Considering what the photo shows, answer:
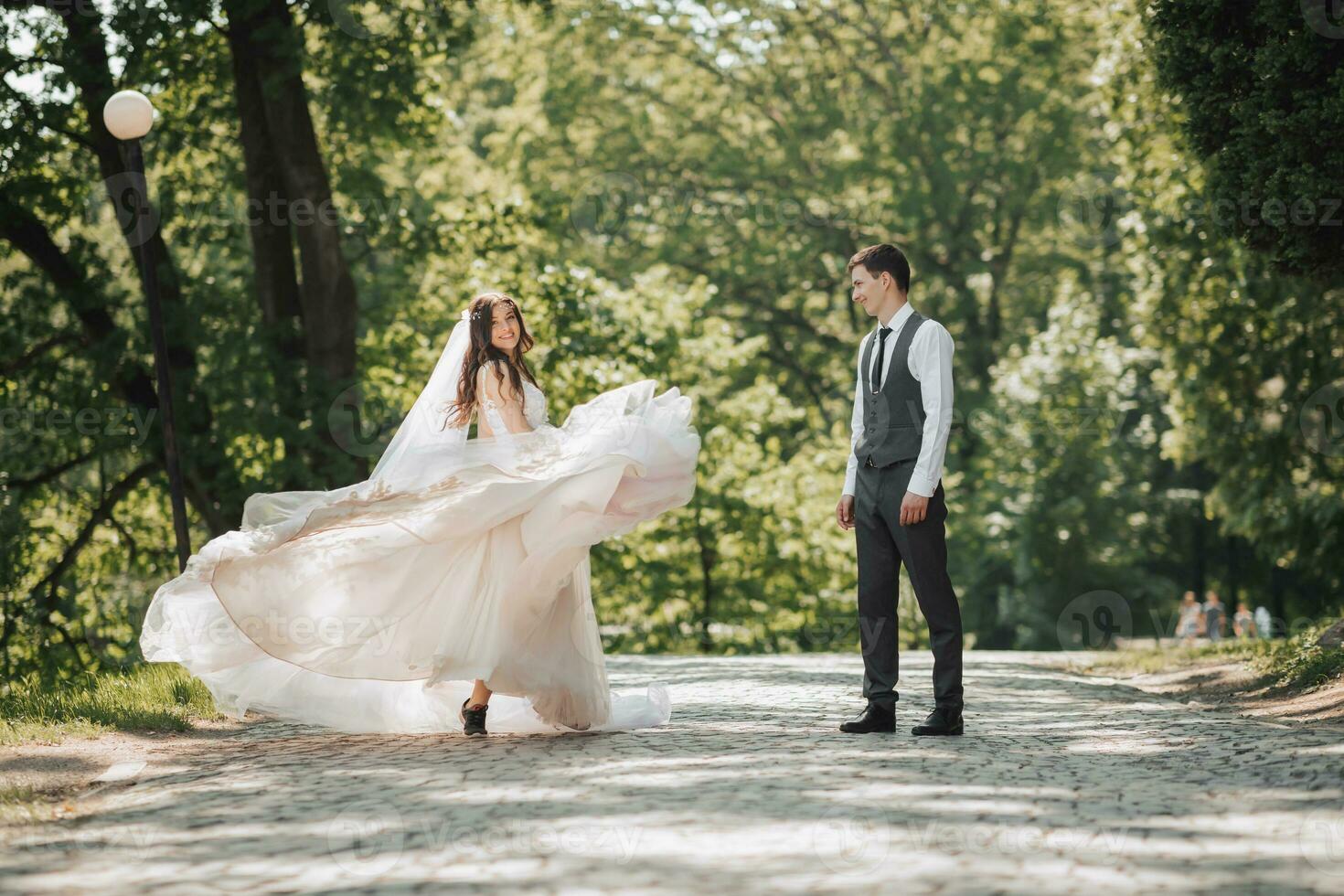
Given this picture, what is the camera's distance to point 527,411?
818 centimetres

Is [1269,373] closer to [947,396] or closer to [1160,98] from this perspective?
[1160,98]

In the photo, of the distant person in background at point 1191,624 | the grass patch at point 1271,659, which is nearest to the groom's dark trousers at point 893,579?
the grass patch at point 1271,659

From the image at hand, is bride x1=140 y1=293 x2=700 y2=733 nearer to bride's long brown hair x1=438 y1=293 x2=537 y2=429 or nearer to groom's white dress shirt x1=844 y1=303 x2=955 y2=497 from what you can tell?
bride's long brown hair x1=438 y1=293 x2=537 y2=429

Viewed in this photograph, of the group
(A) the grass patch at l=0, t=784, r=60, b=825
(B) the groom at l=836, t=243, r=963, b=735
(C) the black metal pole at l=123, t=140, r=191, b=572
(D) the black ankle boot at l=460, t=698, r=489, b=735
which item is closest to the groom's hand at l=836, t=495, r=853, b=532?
(B) the groom at l=836, t=243, r=963, b=735

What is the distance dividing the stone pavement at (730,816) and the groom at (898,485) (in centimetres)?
39

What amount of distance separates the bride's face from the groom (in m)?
1.94

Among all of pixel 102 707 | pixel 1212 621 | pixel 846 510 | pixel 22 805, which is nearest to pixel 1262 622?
pixel 1212 621

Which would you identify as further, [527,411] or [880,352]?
[527,411]

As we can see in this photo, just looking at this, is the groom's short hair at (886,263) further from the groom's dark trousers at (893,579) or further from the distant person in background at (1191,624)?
the distant person in background at (1191,624)

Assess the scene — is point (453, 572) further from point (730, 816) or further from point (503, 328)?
point (730, 816)

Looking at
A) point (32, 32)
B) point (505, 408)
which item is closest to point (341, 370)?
point (32, 32)

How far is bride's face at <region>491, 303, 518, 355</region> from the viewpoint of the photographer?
804 cm

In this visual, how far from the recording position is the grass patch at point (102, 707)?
8133 mm

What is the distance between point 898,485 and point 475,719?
2612 mm
